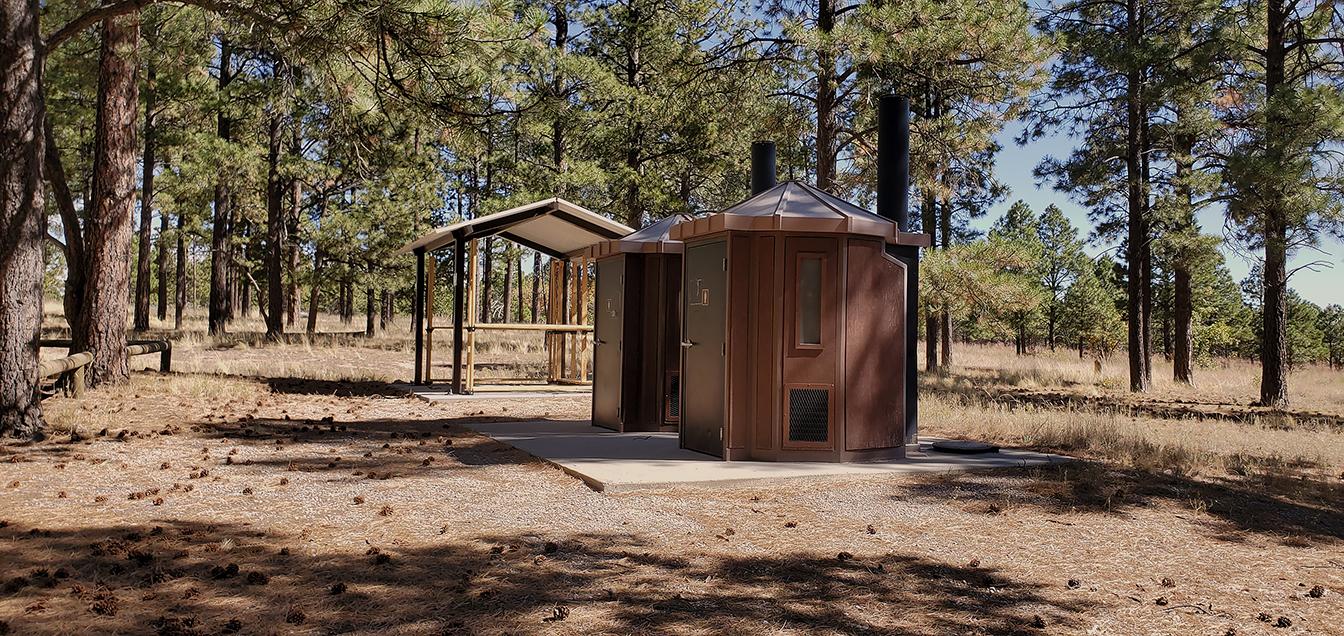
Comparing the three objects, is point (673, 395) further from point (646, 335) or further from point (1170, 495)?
point (1170, 495)

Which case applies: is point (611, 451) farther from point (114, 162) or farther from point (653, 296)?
point (114, 162)

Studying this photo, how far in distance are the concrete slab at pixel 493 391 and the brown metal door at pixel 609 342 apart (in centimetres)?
367

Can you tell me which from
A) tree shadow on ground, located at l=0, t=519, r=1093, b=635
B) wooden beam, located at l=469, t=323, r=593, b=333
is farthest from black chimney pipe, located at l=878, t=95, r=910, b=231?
wooden beam, located at l=469, t=323, r=593, b=333

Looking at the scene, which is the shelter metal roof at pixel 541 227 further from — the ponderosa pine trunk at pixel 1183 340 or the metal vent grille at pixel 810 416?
the ponderosa pine trunk at pixel 1183 340

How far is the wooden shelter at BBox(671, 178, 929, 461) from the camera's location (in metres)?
8.06

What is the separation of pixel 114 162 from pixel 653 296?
294 inches

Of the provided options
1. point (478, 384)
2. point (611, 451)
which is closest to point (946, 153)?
point (478, 384)

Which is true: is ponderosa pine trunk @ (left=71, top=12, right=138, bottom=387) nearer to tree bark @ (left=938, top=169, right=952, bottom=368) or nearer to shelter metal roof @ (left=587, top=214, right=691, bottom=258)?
shelter metal roof @ (left=587, top=214, right=691, bottom=258)

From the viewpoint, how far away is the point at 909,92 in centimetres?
1545

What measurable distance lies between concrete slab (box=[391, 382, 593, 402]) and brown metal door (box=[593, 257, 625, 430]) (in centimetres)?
367

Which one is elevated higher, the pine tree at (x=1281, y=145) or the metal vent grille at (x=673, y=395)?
the pine tree at (x=1281, y=145)

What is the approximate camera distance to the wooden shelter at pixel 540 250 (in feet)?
47.1

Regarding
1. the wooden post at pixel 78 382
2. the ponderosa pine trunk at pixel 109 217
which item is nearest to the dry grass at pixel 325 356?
the ponderosa pine trunk at pixel 109 217

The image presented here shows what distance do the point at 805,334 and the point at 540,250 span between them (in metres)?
10.1
